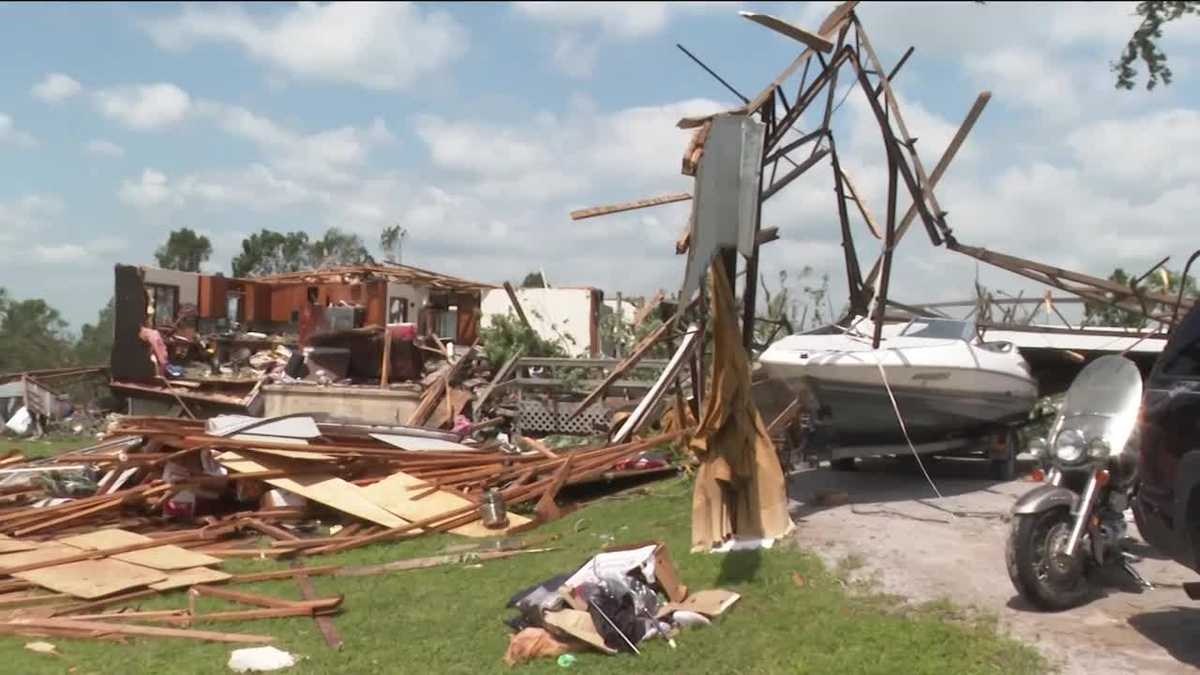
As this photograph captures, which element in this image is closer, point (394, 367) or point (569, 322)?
point (394, 367)

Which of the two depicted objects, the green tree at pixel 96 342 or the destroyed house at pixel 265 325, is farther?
the green tree at pixel 96 342

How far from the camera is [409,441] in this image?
1336cm

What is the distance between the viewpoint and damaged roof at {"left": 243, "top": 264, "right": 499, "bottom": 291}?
25.0 metres

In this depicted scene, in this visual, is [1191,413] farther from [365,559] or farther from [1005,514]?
[365,559]

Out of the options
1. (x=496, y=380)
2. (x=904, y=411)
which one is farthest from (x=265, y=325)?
(x=904, y=411)

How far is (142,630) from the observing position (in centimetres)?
744

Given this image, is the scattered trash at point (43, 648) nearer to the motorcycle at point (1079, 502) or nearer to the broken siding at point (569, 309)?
the motorcycle at point (1079, 502)

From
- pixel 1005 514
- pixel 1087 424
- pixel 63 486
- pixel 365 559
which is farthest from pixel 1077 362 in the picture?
pixel 63 486

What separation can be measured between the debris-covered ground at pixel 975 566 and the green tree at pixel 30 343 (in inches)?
944

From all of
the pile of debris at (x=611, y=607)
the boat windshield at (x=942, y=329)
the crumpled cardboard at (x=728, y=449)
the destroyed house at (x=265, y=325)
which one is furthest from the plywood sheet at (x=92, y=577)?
the destroyed house at (x=265, y=325)

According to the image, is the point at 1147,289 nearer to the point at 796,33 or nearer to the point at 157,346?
the point at 796,33

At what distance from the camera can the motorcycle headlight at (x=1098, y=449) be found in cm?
666

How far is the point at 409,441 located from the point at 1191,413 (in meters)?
9.50

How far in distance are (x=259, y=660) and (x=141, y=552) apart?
140 inches
